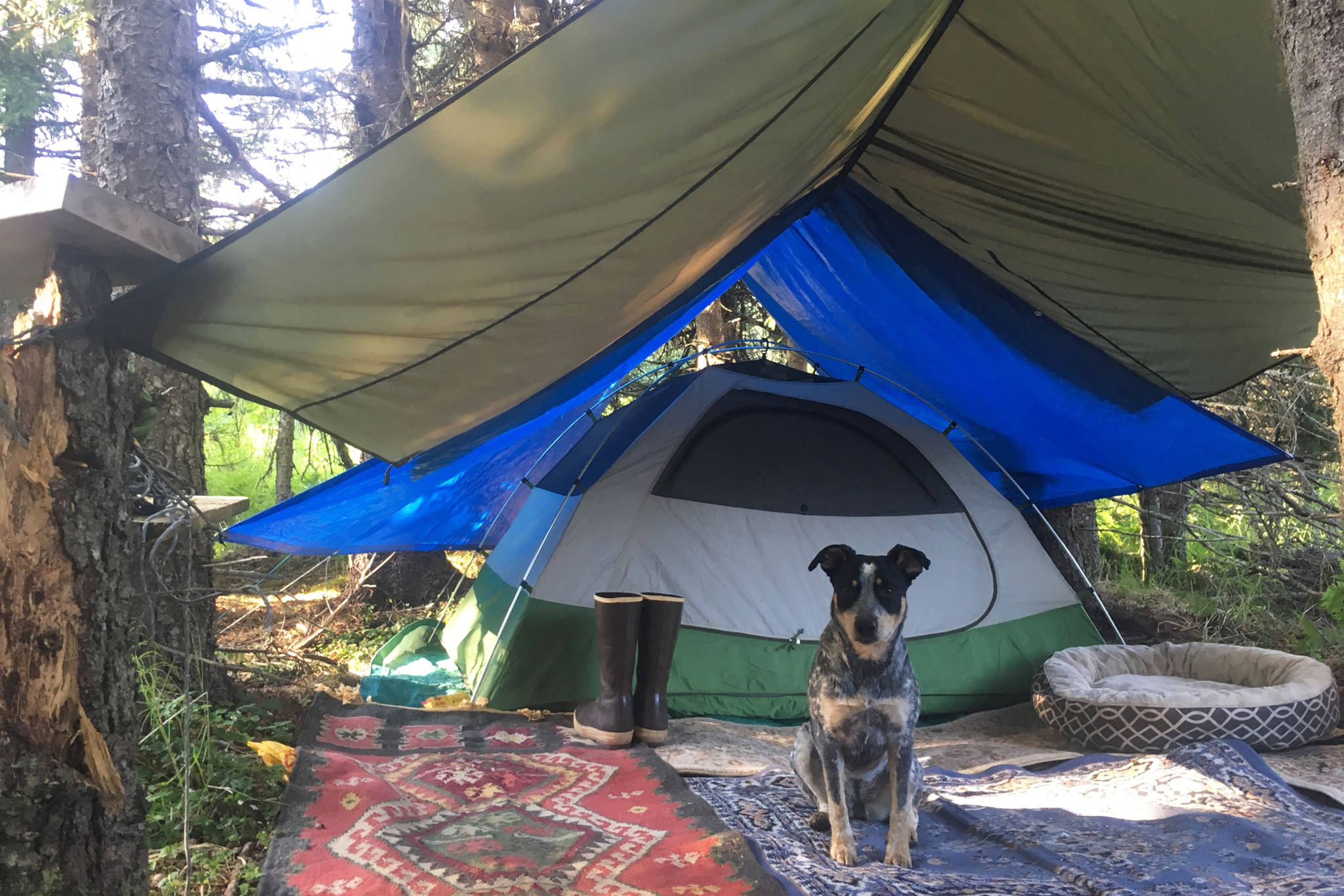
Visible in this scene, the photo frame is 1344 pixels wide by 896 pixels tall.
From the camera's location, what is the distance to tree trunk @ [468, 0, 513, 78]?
513cm

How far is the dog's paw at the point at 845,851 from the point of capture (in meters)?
2.28

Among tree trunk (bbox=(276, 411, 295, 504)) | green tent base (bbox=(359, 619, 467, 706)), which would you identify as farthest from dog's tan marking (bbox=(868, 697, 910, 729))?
tree trunk (bbox=(276, 411, 295, 504))

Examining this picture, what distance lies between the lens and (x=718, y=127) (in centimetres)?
198

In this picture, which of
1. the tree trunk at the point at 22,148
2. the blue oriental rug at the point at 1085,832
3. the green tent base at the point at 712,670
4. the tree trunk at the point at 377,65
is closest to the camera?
the blue oriental rug at the point at 1085,832

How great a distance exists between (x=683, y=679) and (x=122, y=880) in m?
2.47

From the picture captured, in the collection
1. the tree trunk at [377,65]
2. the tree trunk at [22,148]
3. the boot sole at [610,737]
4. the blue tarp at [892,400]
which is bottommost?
the boot sole at [610,737]

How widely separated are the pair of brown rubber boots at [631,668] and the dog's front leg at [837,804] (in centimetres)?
111

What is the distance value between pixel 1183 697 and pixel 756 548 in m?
1.82

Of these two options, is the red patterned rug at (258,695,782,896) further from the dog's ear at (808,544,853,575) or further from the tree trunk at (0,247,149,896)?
the dog's ear at (808,544,853,575)

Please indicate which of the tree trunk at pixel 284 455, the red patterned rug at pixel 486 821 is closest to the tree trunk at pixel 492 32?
the red patterned rug at pixel 486 821

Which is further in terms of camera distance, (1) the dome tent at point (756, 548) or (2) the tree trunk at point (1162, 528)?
(2) the tree trunk at point (1162, 528)

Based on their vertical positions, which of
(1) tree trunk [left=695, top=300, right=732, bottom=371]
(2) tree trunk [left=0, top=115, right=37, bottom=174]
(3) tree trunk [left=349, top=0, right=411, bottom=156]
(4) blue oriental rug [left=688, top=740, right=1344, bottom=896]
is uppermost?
(2) tree trunk [left=0, top=115, right=37, bottom=174]

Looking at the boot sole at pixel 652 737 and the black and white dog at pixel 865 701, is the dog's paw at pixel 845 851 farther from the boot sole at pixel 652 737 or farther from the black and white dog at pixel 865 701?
the boot sole at pixel 652 737

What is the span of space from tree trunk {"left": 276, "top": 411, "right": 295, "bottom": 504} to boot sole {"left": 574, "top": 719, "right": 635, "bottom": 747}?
5.71 meters
